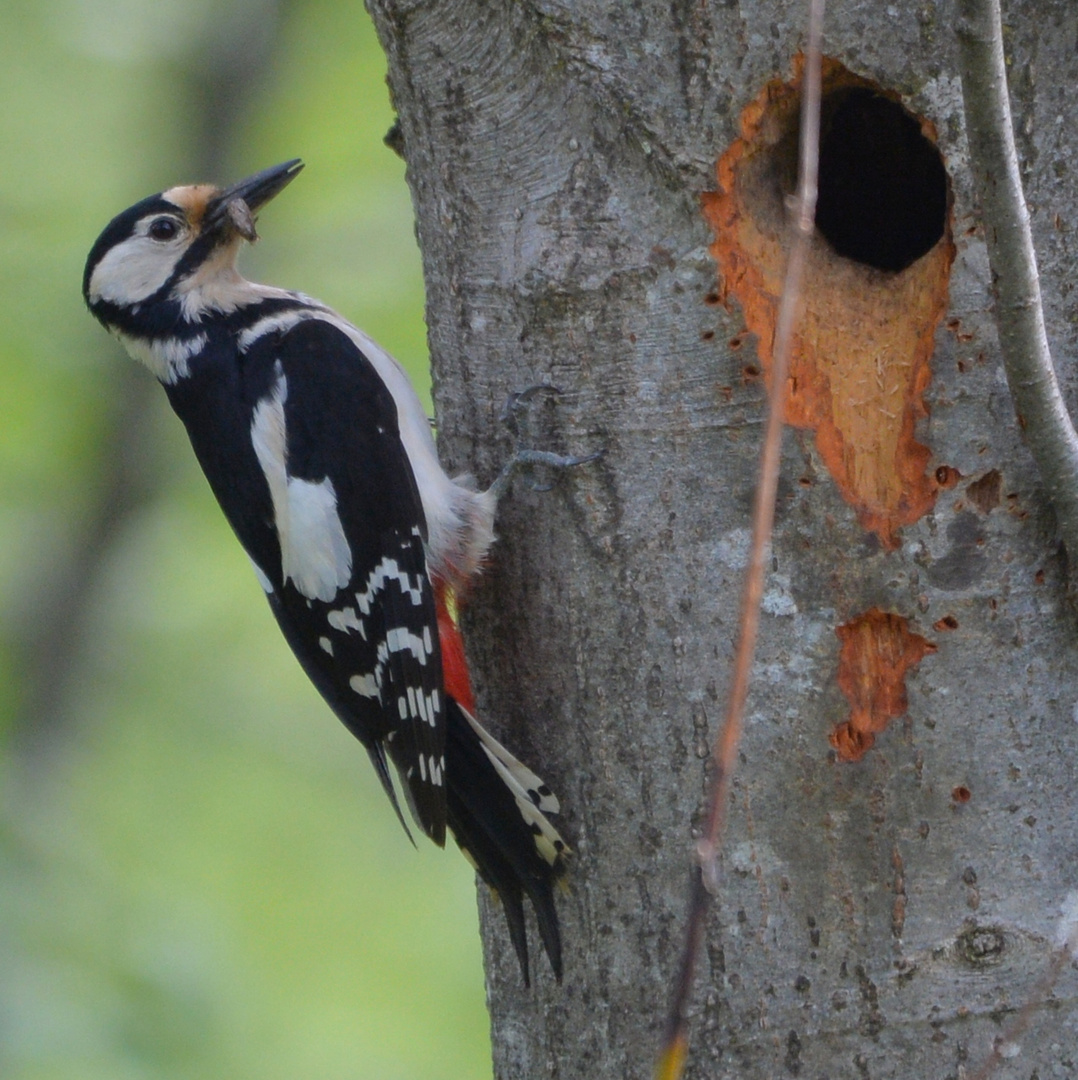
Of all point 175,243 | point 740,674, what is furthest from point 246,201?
→ point 740,674

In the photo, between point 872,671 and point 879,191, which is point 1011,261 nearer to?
point 872,671

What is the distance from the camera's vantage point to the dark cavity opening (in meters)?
2.82

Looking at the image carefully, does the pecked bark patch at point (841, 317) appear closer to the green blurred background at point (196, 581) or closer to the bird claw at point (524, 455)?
the bird claw at point (524, 455)

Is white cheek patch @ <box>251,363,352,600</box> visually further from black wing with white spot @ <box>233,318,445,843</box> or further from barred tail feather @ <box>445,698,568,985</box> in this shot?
barred tail feather @ <box>445,698,568,985</box>

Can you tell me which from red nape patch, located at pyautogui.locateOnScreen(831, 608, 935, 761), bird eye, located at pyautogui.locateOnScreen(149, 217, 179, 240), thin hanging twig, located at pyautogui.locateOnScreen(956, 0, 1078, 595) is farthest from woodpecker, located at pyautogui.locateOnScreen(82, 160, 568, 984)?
thin hanging twig, located at pyautogui.locateOnScreen(956, 0, 1078, 595)

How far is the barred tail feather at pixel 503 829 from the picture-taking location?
2.27m

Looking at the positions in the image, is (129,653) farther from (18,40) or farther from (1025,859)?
(1025,859)

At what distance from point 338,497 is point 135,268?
906mm

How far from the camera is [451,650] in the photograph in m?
2.76

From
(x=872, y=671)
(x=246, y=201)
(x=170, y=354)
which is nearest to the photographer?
(x=872, y=671)

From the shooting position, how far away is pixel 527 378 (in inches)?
93.9

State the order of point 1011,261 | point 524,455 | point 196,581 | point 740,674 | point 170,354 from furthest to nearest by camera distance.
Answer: point 196,581, point 170,354, point 524,455, point 1011,261, point 740,674

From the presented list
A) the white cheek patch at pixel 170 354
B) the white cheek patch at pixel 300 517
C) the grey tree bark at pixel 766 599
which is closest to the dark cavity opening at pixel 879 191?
the grey tree bark at pixel 766 599

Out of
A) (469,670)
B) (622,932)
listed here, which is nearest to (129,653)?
(469,670)
